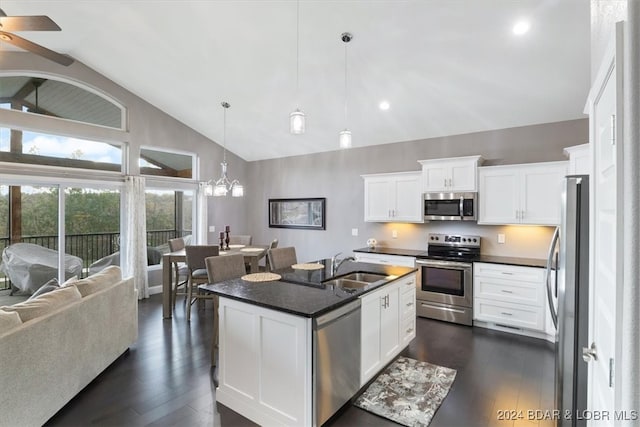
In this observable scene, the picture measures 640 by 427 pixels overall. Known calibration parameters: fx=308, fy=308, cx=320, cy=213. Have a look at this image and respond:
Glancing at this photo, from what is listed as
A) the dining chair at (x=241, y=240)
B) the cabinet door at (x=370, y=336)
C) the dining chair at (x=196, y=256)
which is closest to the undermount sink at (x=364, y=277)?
the cabinet door at (x=370, y=336)

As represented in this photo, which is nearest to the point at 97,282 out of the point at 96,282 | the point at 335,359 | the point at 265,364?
the point at 96,282

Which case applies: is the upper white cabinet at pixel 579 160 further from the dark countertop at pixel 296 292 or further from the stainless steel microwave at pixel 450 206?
the dark countertop at pixel 296 292

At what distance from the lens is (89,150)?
16.4 ft

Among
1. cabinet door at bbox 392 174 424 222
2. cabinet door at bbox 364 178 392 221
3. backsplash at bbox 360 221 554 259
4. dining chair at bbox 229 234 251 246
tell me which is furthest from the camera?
dining chair at bbox 229 234 251 246

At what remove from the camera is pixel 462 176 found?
14.4ft

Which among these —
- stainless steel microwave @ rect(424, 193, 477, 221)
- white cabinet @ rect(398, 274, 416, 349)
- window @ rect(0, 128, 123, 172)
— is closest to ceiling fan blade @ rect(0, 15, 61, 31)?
window @ rect(0, 128, 123, 172)

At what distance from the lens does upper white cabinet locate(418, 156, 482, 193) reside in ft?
14.2

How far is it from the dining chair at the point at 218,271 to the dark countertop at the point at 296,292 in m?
0.47

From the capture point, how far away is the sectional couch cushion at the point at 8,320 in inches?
77.5

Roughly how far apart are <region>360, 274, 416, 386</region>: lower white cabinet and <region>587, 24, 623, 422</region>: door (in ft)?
4.60

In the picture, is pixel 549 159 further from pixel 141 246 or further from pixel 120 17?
pixel 141 246

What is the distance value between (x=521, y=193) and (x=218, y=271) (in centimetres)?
390

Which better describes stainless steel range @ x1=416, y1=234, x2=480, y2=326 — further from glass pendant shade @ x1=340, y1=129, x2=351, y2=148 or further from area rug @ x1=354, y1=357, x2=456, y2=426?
glass pendant shade @ x1=340, y1=129, x2=351, y2=148

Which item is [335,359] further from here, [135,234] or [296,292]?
[135,234]
